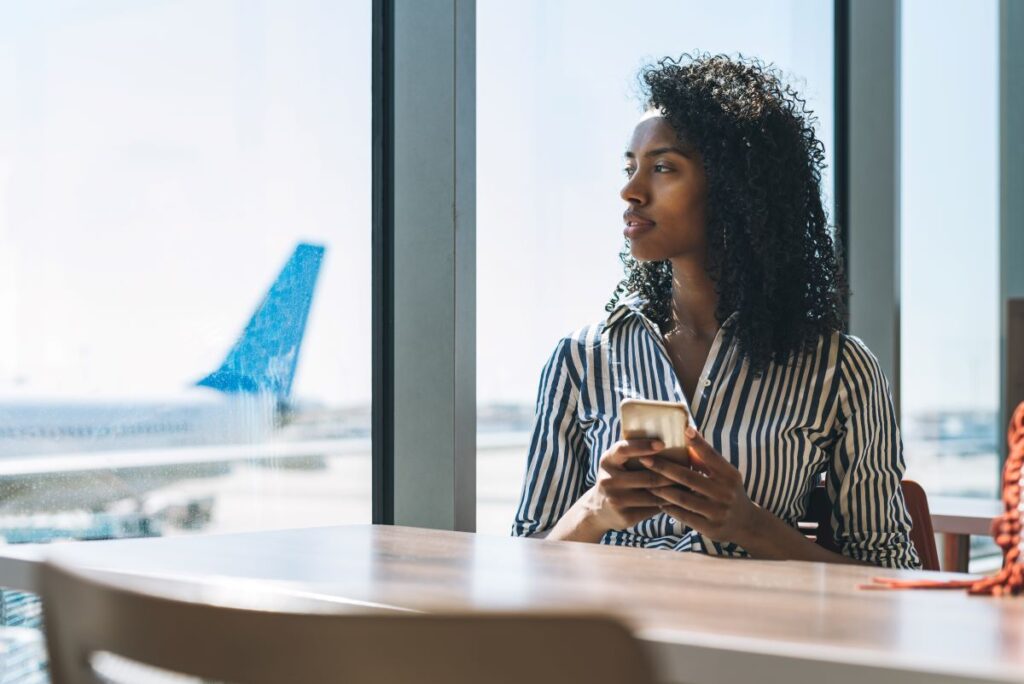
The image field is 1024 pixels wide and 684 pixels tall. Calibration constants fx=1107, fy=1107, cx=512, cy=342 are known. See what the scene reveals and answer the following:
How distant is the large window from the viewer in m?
1.71

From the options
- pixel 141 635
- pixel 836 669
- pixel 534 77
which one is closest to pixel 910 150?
pixel 534 77

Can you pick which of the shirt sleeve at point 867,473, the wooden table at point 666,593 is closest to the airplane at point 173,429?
the wooden table at point 666,593

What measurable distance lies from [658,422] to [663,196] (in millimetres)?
661

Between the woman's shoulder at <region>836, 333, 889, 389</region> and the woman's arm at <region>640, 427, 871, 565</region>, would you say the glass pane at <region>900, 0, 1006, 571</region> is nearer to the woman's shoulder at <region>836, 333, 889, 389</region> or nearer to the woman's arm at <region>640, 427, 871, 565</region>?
the woman's shoulder at <region>836, 333, 889, 389</region>

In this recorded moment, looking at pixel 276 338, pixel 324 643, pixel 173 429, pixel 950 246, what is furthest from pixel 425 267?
pixel 950 246

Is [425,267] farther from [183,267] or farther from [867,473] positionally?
[867,473]

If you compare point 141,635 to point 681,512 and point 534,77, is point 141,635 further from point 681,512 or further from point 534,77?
point 534,77

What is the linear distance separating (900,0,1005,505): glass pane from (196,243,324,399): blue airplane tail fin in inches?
94.0

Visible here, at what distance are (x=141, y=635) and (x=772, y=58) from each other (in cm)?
318

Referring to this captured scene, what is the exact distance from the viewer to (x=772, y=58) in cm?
341

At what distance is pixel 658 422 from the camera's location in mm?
1379

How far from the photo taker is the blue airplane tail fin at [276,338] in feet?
6.55

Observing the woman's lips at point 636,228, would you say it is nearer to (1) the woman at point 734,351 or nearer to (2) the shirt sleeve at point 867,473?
(1) the woman at point 734,351

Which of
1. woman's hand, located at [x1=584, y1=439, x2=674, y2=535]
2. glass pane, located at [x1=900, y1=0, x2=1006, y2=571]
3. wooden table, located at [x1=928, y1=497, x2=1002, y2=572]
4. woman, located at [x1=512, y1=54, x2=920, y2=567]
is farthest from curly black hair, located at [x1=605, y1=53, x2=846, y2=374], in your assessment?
glass pane, located at [x1=900, y1=0, x2=1006, y2=571]
